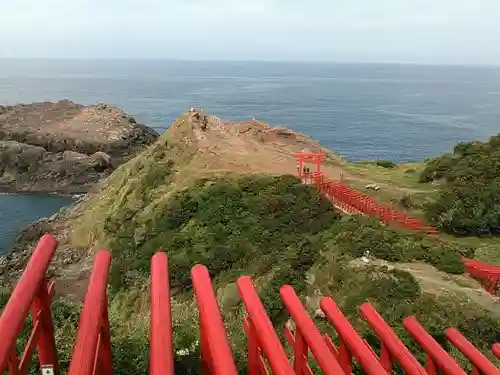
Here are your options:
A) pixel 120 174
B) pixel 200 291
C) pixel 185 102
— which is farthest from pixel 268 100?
pixel 200 291

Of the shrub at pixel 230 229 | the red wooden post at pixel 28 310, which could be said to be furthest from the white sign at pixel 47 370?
the shrub at pixel 230 229

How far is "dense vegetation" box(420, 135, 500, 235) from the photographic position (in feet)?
71.1

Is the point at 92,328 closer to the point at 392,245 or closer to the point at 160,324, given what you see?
the point at 160,324

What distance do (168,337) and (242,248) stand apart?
738 inches

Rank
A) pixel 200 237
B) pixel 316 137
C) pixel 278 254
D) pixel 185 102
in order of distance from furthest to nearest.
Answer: pixel 185 102
pixel 316 137
pixel 200 237
pixel 278 254

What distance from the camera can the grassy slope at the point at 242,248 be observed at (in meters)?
13.0

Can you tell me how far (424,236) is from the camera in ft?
67.0

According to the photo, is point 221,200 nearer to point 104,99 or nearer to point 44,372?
point 44,372

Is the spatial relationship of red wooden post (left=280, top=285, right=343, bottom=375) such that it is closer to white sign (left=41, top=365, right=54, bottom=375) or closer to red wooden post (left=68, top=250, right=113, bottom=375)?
red wooden post (left=68, top=250, right=113, bottom=375)

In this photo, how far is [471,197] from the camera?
75.8 ft

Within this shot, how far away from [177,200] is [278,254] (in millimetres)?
8668

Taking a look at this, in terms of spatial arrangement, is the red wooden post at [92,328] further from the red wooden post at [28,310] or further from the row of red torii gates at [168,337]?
the red wooden post at [28,310]

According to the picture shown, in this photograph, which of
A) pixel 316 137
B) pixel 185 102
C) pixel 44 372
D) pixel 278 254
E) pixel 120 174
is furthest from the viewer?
pixel 185 102

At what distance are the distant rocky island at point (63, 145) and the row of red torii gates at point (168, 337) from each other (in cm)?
5400
